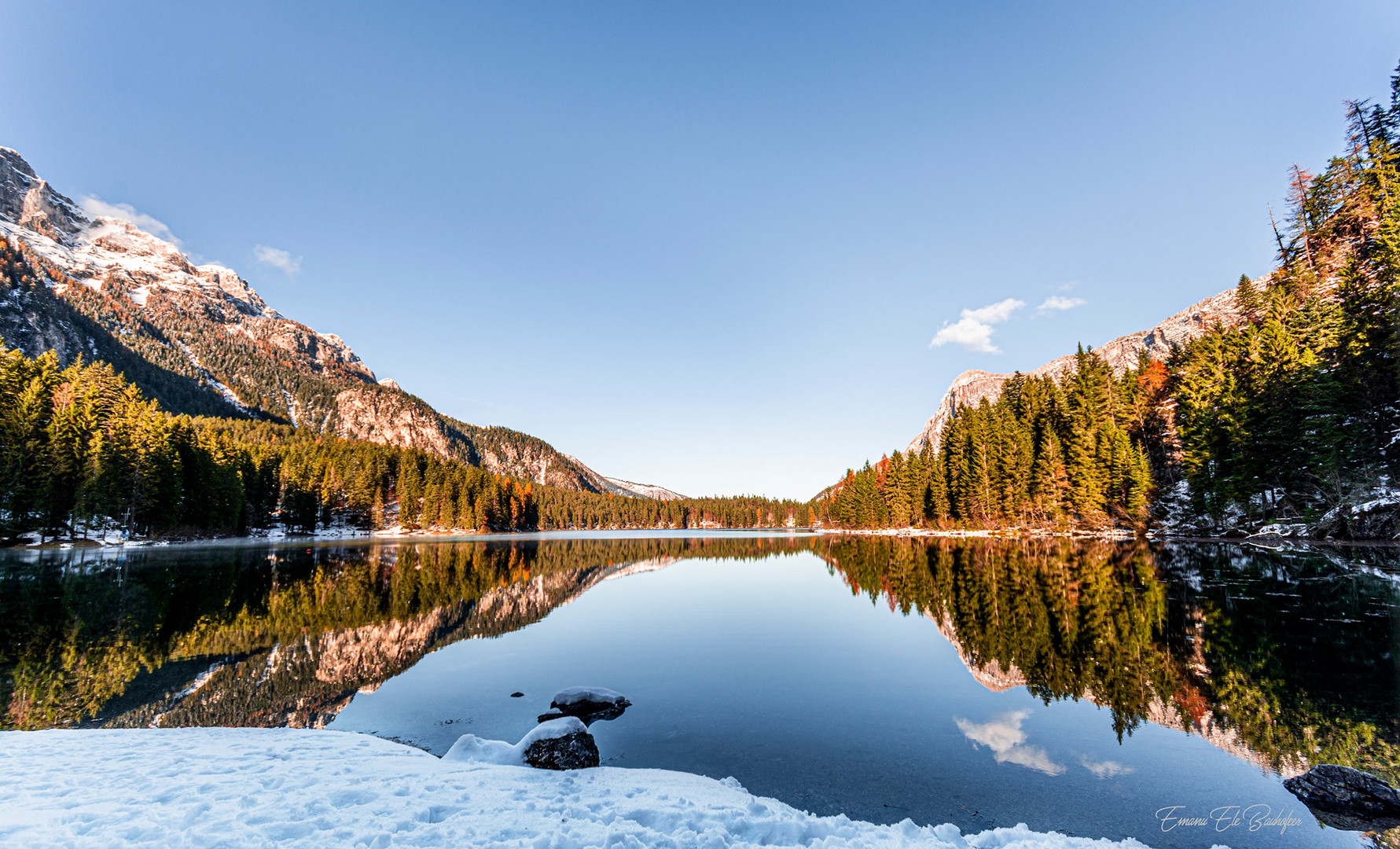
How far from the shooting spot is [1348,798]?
690cm

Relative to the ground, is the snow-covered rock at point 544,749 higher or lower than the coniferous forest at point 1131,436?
lower

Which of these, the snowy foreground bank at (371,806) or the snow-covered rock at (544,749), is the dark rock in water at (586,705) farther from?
the snowy foreground bank at (371,806)

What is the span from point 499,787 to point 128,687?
12184 mm

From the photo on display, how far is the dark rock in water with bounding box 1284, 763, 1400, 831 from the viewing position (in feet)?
21.6

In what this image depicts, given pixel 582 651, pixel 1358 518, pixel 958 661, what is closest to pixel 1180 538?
pixel 1358 518

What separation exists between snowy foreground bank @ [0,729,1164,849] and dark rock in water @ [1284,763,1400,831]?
311cm

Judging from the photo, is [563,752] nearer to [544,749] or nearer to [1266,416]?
[544,749]

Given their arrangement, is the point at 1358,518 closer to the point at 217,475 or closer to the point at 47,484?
the point at 47,484

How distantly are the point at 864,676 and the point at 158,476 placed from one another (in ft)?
264

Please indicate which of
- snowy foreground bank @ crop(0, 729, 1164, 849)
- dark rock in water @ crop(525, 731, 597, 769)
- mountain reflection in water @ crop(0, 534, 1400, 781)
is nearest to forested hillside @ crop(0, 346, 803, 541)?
mountain reflection in water @ crop(0, 534, 1400, 781)

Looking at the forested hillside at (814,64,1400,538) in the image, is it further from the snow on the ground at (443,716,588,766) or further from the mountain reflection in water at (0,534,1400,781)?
the snow on the ground at (443,716,588,766)

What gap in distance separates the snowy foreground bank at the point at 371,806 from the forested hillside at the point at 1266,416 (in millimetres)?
49867

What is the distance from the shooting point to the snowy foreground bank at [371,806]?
573cm

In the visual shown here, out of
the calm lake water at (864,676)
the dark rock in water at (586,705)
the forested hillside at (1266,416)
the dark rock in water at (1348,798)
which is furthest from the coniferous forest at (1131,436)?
the dark rock in water at (586,705)
